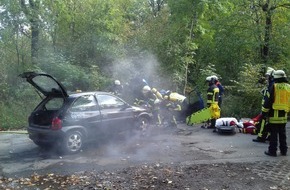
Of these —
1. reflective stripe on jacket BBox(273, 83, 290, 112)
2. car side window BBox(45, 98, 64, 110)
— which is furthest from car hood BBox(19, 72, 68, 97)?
reflective stripe on jacket BBox(273, 83, 290, 112)

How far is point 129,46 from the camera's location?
18469 millimetres

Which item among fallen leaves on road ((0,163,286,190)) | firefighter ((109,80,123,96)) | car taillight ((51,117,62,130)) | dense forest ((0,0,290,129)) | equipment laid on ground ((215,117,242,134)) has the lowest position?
fallen leaves on road ((0,163,286,190))

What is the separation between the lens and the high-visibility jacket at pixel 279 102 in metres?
7.97

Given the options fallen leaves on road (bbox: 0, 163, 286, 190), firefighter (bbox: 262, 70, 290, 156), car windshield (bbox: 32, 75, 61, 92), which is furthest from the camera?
car windshield (bbox: 32, 75, 61, 92)

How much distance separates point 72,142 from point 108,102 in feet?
5.40

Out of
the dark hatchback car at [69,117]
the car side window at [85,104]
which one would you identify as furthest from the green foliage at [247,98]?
the car side window at [85,104]

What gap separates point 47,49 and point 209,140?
10575 millimetres

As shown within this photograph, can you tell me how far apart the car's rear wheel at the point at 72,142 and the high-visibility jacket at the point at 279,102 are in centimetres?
490

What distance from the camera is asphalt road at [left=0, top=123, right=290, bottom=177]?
752cm

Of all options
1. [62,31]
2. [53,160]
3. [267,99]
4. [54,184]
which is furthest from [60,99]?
[62,31]

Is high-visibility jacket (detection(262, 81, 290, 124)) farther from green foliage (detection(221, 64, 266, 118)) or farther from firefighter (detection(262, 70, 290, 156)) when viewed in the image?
green foliage (detection(221, 64, 266, 118))

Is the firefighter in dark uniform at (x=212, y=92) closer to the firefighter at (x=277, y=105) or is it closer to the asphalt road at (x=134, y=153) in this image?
the asphalt road at (x=134, y=153)

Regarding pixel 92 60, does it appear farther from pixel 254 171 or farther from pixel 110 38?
pixel 254 171

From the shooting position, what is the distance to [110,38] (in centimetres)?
1680
